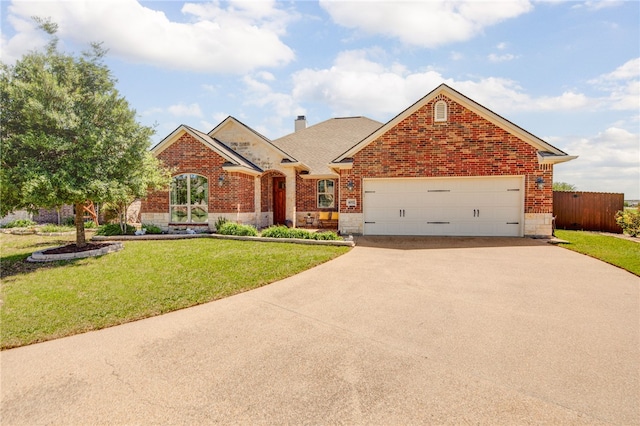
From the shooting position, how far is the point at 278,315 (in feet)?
17.6

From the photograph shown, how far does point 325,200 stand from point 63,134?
39.5ft

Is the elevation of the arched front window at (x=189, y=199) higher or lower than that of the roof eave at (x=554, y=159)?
lower

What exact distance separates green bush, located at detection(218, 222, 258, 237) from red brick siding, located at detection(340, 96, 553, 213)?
480cm

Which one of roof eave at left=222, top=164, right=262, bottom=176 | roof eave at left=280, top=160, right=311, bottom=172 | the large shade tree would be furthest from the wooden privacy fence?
the large shade tree

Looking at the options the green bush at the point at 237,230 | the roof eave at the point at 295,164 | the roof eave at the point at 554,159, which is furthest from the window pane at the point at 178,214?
the roof eave at the point at 554,159

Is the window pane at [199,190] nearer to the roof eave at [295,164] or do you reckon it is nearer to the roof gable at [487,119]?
the roof eave at [295,164]

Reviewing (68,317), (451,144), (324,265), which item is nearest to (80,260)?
(68,317)

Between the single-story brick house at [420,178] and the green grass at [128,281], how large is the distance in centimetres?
401

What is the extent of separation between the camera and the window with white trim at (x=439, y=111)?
13425 mm

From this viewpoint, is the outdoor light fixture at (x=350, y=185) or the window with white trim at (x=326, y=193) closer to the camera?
the outdoor light fixture at (x=350, y=185)

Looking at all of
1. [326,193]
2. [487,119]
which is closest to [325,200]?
→ [326,193]

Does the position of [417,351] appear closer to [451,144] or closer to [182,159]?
[451,144]

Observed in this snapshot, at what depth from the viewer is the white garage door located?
13305 millimetres

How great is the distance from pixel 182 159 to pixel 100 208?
751cm
